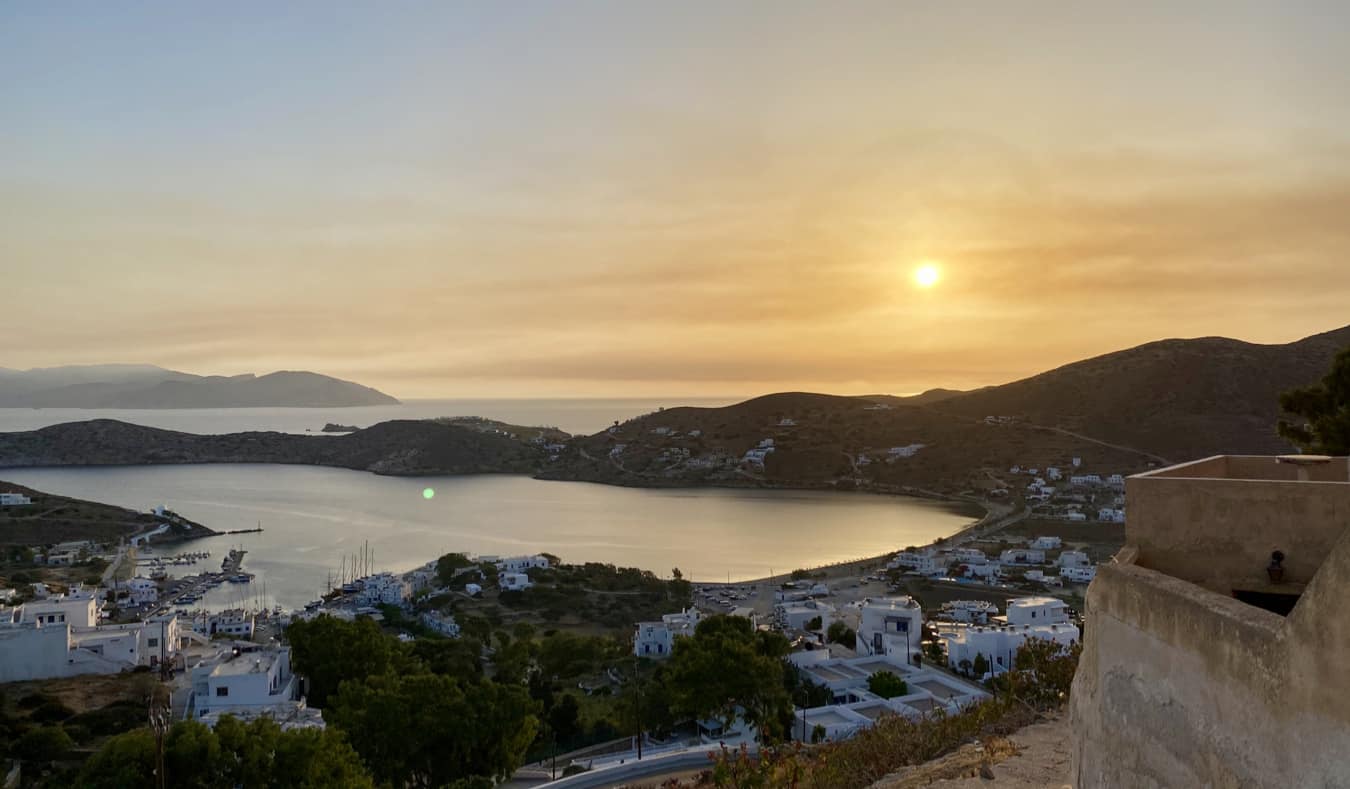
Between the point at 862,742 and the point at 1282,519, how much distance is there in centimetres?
551

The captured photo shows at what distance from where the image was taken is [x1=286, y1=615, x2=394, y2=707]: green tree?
1975 centimetres

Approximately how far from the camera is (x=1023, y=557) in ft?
148

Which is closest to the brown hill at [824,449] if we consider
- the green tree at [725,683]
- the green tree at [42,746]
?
the green tree at [725,683]

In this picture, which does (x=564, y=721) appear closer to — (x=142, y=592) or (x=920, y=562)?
(x=920, y=562)

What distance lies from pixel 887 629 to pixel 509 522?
153ft

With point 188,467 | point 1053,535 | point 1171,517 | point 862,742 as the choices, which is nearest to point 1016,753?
point 862,742

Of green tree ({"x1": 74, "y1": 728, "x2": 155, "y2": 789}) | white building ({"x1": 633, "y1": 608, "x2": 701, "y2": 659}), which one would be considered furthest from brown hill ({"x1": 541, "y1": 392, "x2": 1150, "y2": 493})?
green tree ({"x1": 74, "y1": 728, "x2": 155, "y2": 789})

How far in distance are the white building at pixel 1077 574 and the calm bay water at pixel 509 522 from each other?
44.7 ft

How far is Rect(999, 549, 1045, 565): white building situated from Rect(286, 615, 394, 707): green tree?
1338 inches

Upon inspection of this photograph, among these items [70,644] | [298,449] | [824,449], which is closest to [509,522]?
[824,449]

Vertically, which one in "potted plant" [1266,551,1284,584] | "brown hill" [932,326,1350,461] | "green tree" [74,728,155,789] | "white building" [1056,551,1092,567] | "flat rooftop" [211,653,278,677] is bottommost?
"white building" [1056,551,1092,567]

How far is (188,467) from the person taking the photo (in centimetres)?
10894

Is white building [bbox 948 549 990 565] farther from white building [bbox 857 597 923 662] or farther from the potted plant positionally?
the potted plant

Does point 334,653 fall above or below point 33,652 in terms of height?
above
